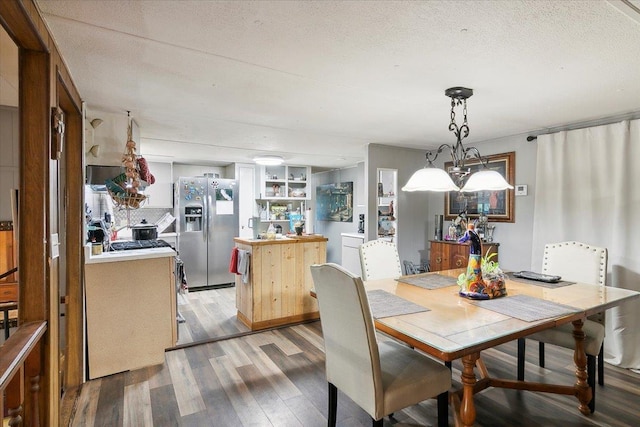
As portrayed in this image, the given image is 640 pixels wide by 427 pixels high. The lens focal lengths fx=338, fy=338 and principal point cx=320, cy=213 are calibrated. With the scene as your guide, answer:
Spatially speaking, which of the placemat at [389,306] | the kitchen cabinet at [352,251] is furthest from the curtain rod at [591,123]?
the placemat at [389,306]

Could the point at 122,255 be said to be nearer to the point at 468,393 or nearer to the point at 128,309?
the point at 128,309

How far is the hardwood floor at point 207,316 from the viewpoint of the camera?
3525 mm

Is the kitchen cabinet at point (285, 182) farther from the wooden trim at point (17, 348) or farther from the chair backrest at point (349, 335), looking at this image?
the wooden trim at point (17, 348)

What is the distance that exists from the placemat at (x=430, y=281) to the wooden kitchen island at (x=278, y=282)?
155cm

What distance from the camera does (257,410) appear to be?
2227 mm

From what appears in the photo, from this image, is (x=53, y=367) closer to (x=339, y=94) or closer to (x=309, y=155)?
(x=339, y=94)

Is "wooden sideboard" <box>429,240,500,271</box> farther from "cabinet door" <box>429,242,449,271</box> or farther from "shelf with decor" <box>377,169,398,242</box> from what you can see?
"shelf with decor" <box>377,169,398,242</box>

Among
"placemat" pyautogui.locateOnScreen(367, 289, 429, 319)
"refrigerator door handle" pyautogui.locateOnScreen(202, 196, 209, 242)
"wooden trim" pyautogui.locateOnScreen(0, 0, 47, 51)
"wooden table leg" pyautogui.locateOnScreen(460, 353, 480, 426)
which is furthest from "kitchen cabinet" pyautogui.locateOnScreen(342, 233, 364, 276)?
"wooden trim" pyautogui.locateOnScreen(0, 0, 47, 51)

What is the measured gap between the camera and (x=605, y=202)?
307 cm

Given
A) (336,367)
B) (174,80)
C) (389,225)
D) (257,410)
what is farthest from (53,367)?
(389,225)

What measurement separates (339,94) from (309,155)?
9.14 feet

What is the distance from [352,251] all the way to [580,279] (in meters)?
2.98

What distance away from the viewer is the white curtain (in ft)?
9.54

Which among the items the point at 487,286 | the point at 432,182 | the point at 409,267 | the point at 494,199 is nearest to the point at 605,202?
the point at 494,199
